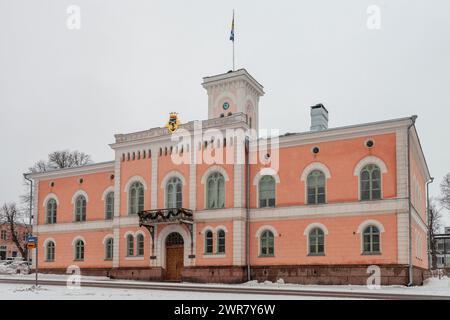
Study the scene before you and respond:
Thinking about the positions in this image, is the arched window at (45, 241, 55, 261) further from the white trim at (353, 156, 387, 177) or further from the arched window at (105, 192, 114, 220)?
the white trim at (353, 156, 387, 177)

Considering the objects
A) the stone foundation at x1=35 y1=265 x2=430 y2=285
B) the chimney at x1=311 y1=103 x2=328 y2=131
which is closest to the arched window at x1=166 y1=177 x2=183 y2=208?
the stone foundation at x1=35 y1=265 x2=430 y2=285

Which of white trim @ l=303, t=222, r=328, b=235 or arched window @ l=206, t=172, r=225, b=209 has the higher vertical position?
arched window @ l=206, t=172, r=225, b=209

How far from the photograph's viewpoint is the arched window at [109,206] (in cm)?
3934

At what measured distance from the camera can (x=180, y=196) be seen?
3559 centimetres

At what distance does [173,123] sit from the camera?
35875 millimetres

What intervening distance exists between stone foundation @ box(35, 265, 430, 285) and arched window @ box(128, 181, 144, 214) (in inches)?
156

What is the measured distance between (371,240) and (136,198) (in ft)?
52.9

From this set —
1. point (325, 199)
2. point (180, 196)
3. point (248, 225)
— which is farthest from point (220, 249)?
point (325, 199)

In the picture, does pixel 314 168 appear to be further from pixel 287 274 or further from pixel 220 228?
pixel 220 228

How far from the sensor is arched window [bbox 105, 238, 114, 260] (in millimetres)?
38875

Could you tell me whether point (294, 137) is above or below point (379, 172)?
above
